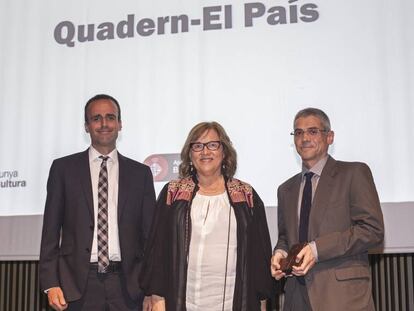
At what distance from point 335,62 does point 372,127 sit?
46 centimetres

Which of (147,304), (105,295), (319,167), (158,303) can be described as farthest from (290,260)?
(105,295)

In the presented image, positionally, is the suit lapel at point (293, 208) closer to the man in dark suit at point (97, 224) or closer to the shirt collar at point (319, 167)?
the shirt collar at point (319, 167)

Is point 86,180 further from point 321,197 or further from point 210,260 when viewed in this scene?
point 321,197

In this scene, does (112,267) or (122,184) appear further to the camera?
(122,184)

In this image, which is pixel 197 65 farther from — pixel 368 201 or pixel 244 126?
pixel 368 201

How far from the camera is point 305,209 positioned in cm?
275

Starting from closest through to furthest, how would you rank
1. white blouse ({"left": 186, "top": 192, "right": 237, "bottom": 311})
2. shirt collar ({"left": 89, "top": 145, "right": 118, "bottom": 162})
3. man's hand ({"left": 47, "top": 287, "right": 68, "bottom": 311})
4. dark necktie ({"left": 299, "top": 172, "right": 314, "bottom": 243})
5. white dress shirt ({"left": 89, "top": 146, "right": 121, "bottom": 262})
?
white blouse ({"left": 186, "top": 192, "right": 237, "bottom": 311}) → dark necktie ({"left": 299, "top": 172, "right": 314, "bottom": 243}) → man's hand ({"left": 47, "top": 287, "right": 68, "bottom": 311}) → white dress shirt ({"left": 89, "top": 146, "right": 121, "bottom": 262}) → shirt collar ({"left": 89, "top": 145, "right": 118, "bottom": 162})

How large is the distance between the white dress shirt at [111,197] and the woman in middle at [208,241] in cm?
28

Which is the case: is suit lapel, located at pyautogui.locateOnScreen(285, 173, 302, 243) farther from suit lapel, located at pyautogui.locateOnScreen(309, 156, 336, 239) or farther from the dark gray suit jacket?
the dark gray suit jacket

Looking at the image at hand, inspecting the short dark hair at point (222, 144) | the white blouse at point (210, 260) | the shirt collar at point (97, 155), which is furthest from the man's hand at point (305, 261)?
the shirt collar at point (97, 155)

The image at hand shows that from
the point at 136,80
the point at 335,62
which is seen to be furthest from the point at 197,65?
the point at 335,62

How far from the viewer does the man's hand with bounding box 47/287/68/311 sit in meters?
2.82

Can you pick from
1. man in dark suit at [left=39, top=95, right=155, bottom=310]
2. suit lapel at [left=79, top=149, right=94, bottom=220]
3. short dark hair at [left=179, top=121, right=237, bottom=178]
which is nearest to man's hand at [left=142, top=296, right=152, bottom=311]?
man in dark suit at [left=39, top=95, right=155, bottom=310]

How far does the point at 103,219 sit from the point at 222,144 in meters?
0.71
